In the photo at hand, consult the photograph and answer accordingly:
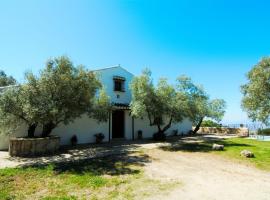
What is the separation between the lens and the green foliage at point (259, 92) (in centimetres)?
1372

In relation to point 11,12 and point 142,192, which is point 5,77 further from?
point 142,192

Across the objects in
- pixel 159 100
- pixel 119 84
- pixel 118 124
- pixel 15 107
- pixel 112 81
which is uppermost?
pixel 112 81

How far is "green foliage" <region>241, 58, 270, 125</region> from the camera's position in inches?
540

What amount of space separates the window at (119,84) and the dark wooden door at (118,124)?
2172 millimetres

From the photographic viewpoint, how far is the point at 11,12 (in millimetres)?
11430

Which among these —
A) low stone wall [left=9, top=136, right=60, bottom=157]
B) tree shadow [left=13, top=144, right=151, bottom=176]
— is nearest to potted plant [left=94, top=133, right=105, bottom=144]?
low stone wall [left=9, top=136, right=60, bottom=157]

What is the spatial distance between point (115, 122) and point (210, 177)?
1227cm

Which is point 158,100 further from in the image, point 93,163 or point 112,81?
point 93,163

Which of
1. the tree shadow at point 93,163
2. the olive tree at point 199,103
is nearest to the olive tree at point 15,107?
the tree shadow at point 93,163

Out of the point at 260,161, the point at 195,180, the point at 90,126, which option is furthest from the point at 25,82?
the point at 260,161

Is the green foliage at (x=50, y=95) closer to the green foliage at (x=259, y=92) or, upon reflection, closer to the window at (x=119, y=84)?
the window at (x=119, y=84)

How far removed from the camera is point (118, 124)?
1902 centimetres

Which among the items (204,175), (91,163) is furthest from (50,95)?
(204,175)

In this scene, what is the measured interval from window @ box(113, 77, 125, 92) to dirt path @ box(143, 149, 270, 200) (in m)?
9.68
